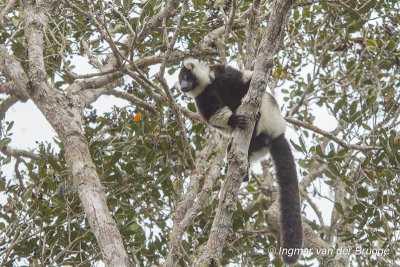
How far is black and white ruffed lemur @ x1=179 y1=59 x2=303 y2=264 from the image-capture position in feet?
18.0

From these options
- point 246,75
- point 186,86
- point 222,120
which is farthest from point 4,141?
point 246,75

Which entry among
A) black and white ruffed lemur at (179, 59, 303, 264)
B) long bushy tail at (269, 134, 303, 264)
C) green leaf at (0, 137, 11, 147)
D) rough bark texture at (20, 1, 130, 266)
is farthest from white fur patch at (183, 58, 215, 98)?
green leaf at (0, 137, 11, 147)

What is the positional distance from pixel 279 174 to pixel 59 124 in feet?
9.12

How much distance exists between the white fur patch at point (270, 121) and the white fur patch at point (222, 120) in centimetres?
45

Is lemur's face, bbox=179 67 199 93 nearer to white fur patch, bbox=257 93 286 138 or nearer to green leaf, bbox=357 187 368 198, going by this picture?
white fur patch, bbox=257 93 286 138

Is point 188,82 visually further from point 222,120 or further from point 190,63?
point 222,120

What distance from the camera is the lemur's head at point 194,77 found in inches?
239

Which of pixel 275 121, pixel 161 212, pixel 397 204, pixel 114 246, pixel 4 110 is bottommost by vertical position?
pixel 114 246

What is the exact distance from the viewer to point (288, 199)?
5.28m

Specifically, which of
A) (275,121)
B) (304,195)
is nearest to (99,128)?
(275,121)

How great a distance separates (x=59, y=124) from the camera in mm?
4191

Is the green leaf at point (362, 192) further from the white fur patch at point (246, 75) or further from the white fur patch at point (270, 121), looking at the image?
the white fur patch at point (246, 75)

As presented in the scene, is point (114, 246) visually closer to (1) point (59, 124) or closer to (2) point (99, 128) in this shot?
(1) point (59, 124)

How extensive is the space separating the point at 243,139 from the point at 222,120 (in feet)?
6.34
